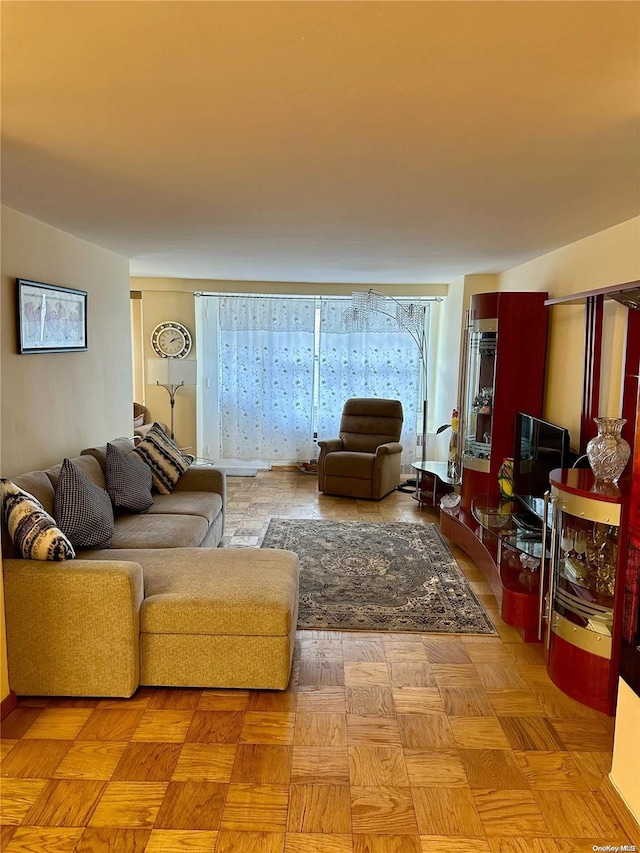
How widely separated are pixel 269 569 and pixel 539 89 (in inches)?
92.0

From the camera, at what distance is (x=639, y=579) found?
227cm

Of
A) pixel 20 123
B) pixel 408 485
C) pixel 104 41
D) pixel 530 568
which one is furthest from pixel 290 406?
pixel 104 41

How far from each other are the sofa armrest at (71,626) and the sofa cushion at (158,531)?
2.98 ft

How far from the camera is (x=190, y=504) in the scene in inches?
171

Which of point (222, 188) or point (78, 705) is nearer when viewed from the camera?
point (78, 705)

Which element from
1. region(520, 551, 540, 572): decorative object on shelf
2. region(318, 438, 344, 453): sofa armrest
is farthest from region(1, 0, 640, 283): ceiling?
region(318, 438, 344, 453): sofa armrest

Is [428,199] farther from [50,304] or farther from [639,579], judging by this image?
[50,304]

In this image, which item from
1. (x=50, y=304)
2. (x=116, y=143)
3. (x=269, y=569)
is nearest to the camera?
(x=116, y=143)

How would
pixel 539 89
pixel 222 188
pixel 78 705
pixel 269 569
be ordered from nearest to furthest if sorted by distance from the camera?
pixel 539 89 < pixel 78 705 < pixel 222 188 < pixel 269 569

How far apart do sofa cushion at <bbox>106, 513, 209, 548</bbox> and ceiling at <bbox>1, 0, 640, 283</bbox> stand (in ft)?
6.15

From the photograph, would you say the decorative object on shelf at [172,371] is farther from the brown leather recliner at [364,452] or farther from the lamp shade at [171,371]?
the brown leather recliner at [364,452]

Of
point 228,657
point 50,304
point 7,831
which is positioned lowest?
point 7,831

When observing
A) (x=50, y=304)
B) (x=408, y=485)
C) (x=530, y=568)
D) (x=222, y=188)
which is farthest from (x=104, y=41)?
(x=408, y=485)

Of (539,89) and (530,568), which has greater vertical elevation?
(539,89)
